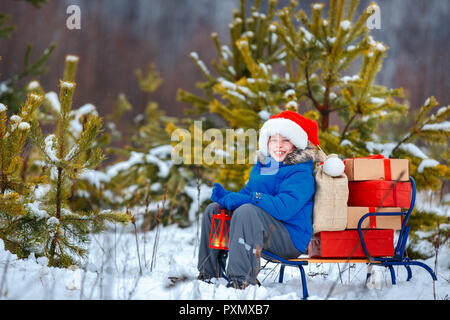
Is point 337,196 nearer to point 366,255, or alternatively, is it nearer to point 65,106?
point 366,255

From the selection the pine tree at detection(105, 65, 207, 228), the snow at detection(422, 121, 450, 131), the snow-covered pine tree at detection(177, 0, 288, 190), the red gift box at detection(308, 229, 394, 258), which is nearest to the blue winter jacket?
the red gift box at detection(308, 229, 394, 258)

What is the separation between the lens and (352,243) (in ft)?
8.36

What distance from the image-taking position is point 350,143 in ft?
12.8

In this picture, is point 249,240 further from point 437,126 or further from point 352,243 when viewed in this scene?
point 437,126

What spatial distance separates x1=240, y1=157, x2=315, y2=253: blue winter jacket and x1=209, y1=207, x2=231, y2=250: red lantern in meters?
0.27

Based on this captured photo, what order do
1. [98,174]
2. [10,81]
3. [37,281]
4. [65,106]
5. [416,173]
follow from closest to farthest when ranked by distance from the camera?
1. [37,281]
2. [65,106]
3. [416,173]
4. [98,174]
5. [10,81]

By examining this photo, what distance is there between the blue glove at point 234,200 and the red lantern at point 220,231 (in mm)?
105

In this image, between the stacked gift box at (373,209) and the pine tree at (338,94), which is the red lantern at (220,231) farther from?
the pine tree at (338,94)

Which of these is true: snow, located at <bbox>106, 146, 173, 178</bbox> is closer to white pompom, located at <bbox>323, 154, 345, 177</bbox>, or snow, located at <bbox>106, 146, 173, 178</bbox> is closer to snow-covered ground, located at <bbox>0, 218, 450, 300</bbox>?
snow-covered ground, located at <bbox>0, 218, 450, 300</bbox>

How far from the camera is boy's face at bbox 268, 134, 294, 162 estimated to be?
2695 mm

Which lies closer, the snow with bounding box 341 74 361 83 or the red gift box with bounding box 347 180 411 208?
the red gift box with bounding box 347 180 411 208

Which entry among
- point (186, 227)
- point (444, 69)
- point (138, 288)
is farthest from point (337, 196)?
point (444, 69)

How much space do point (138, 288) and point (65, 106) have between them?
1.44 m

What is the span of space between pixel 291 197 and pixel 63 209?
172 centimetres
